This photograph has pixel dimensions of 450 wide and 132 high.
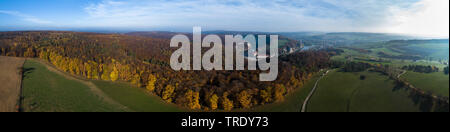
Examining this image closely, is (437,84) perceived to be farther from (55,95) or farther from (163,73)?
(55,95)

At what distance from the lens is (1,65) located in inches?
858

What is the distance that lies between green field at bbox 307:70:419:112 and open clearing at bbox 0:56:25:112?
26.8m

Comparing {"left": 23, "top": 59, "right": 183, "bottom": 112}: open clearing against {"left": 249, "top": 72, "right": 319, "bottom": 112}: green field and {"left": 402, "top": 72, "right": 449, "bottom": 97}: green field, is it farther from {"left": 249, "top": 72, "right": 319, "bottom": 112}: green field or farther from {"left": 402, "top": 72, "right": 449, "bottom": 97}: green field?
{"left": 402, "top": 72, "right": 449, "bottom": 97}: green field

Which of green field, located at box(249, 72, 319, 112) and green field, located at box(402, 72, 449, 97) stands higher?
green field, located at box(402, 72, 449, 97)

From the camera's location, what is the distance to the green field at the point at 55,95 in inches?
616

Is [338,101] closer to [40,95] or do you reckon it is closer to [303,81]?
[303,81]

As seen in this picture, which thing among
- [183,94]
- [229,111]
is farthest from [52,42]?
[229,111]

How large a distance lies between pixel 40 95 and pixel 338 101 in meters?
30.5

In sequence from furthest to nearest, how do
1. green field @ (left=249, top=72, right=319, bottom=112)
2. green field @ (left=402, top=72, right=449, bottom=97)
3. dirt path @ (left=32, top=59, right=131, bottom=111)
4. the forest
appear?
dirt path @ (left=32, top=59, right=131, bottom=111) → the forest → green field @ (left=249, top=72, right=319, bottom=112) → green field @ (left=402, top=72, right=449, bottom=97)

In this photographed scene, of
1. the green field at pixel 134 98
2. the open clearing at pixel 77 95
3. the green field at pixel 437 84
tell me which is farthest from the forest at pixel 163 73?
the green field at pixel 437 84

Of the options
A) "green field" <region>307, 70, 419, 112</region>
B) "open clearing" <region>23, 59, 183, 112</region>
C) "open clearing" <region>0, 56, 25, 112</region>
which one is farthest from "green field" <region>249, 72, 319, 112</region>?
"open clearing" <region>0, 56, 25, 112</region>

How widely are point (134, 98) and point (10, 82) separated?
13.2 metres

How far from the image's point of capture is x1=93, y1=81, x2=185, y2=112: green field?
57.2 feet

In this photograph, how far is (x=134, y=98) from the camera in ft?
65.5
